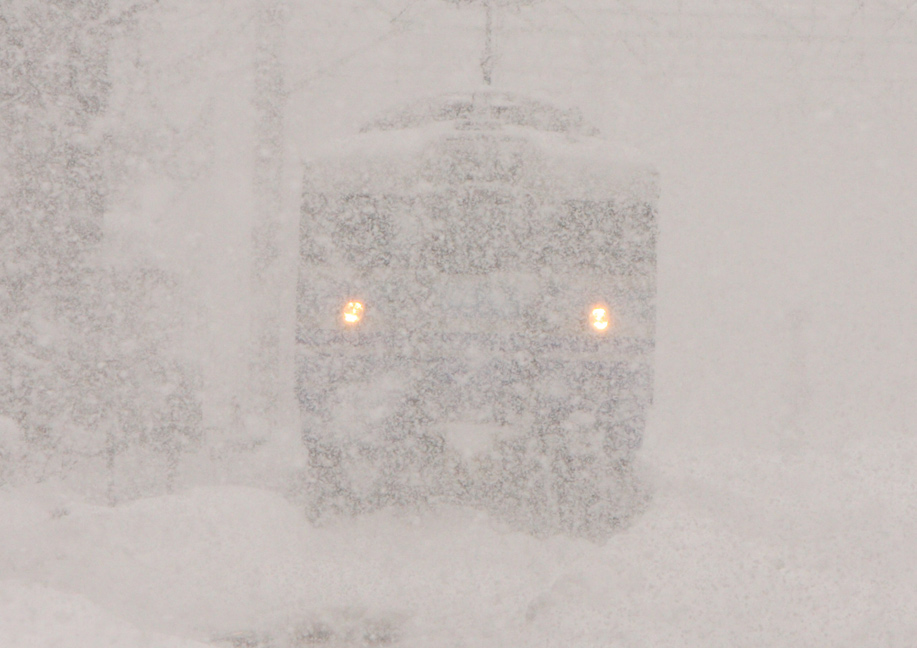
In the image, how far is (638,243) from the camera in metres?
6.02

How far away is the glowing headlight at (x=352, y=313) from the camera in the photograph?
5887 mm

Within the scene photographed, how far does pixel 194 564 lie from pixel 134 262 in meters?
4.05

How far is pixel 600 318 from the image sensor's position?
589cm

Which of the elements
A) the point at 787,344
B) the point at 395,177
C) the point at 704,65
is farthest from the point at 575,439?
the point at 704,65

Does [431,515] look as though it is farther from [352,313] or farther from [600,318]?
[600,318]

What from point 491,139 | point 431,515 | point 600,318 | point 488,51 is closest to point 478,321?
point 600,318

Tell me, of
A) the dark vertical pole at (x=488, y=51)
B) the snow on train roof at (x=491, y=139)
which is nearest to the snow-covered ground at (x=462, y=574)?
the snow on train roof at (x=491, y=139)

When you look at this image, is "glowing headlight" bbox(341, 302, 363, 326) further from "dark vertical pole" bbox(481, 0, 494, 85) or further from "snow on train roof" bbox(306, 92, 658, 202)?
"dark vertical pole" bbox(481, 0, 494, 85)

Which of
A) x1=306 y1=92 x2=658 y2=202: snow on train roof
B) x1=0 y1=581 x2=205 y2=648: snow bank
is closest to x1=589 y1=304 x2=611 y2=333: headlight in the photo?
x1=306 y1=92 x2=658 y2=202: snow on train roof

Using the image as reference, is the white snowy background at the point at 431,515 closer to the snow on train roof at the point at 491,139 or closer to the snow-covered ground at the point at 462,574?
the snow-covered ground at the point at 462,574

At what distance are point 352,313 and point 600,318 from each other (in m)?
1.26

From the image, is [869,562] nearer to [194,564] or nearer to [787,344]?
[194,564]

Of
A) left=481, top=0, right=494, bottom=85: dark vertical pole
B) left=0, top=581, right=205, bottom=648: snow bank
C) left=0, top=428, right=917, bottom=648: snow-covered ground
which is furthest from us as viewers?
left=481, top=0, right=494, bottom=85: dark vertical pole

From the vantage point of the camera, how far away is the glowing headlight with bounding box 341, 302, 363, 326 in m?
5.89
